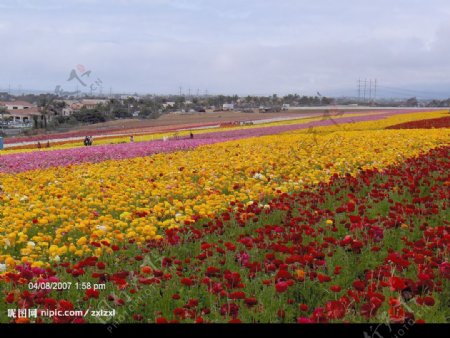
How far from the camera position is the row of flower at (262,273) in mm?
3936

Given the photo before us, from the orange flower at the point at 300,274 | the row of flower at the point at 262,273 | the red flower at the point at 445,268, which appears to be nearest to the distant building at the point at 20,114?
the row of flower at the point at 262,273

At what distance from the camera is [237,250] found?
18.9 feet

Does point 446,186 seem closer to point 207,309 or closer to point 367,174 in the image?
point 367,174

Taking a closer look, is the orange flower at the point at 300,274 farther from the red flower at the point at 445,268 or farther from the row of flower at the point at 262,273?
the red flower at the point at 445,268

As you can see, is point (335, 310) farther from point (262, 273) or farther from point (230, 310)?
point (262, 273)

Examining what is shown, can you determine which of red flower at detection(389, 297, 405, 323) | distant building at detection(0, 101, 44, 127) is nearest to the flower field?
red flower at detection(389, 297, 405, 323)

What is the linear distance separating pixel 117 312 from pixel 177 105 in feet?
432

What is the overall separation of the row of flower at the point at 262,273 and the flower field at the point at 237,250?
17 mm

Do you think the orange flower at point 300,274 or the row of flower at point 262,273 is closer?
the row of flower at point 262,273

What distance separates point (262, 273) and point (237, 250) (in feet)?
2.74

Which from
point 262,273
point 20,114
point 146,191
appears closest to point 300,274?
point 262,273

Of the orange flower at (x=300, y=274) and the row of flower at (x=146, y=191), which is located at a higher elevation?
the orange flower at (x=300, y=274)

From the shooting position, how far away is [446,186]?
8.46 m
